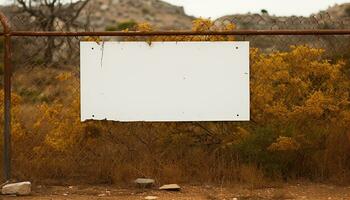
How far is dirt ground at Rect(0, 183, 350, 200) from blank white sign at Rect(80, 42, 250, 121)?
33.7 inches

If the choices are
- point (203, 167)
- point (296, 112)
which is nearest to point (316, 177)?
point (296, 112)

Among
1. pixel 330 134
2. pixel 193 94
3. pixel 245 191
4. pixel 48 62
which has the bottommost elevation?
pixel 245 191

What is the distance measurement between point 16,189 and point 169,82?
2178mm

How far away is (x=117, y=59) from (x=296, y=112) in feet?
7.52

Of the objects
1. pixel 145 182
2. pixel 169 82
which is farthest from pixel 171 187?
pixel 169 82

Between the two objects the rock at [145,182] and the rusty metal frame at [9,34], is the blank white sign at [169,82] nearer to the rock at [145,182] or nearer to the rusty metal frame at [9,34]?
the rusty metal frame at [9,34]

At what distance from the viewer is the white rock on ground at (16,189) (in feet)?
24.3

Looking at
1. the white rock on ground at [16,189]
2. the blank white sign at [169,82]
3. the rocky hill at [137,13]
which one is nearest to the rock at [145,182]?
the blank white sign at [169,82]

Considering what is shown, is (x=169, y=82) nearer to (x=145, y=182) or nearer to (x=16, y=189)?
(x=145, y=182)

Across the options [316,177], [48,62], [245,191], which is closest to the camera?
[245,191]

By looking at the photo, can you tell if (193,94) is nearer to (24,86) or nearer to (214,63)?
(214,63)

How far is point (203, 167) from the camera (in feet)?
27.2

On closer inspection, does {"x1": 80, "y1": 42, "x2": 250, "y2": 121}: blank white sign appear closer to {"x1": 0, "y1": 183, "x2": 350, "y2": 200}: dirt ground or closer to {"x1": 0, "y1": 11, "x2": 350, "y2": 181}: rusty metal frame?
{"x1": 0, "y1": 11, "x2": 350, "y2": 181}: rusty metal frame

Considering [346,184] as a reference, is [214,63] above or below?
above
